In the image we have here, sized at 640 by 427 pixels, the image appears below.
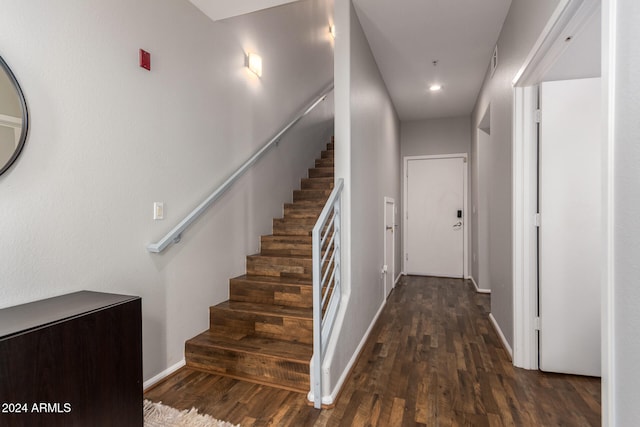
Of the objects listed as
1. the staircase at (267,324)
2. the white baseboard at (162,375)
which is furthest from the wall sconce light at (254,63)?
the white baseboard at (162,375)

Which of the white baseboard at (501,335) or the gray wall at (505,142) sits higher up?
the gray wall at (505,142)

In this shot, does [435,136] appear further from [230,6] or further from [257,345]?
[257,345]

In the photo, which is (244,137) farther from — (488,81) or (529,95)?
(488,81)

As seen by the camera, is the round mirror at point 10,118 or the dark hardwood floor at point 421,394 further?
the dark hardwood floor at point 421,394

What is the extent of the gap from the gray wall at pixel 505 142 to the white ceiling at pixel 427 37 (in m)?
0.23

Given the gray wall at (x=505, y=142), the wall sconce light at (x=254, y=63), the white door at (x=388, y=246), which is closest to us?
the gray wall at (x=505, y=142)

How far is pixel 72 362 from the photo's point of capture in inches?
47.5

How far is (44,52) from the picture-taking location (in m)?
1.47

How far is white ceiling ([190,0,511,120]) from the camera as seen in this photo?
8.11ft

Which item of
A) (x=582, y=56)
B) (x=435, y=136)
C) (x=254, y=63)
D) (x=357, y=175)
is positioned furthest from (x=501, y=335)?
(x=435, y=136)

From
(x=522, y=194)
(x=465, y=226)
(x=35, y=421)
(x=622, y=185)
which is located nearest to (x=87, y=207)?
(x=35, y=421)

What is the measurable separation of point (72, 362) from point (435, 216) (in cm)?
528

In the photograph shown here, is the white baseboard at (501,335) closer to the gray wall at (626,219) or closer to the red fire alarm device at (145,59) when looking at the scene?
the gray wall at (626,219)

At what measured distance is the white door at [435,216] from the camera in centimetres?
547
